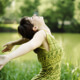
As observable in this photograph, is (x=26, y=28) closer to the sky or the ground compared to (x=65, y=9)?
A: closer to the sky

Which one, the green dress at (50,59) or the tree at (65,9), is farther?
the tree at (65,9)

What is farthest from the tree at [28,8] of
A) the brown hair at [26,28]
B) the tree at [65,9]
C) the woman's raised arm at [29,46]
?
the woman's raised arm at [29,46]

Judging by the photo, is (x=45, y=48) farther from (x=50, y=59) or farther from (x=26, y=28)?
(x=26, y=28)

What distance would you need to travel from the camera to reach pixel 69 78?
356cm

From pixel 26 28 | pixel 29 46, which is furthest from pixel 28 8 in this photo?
pixel 29 46

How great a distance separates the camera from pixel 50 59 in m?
1.96

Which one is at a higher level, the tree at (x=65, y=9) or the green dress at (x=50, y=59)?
the green dress at (x=50, y=59)

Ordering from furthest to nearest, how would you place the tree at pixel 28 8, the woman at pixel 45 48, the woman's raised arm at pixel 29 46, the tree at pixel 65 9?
the tree at pixel 28 8, the tree at pixel 65 9, the woman at pixel 45 48, the woman's raised arm at pixel 29 46

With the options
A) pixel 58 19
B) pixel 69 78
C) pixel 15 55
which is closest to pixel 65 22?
pixel 58 19

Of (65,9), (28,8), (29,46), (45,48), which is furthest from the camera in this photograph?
(28,8)

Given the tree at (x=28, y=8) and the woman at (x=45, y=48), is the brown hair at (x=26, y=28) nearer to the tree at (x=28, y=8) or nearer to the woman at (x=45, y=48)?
the woman at (x=45, y=48)

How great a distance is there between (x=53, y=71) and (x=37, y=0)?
32085 millimetres

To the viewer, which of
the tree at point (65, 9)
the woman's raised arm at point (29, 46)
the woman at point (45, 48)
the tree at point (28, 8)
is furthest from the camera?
the tree at point (28, 8)

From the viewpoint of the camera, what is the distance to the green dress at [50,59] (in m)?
1.93
